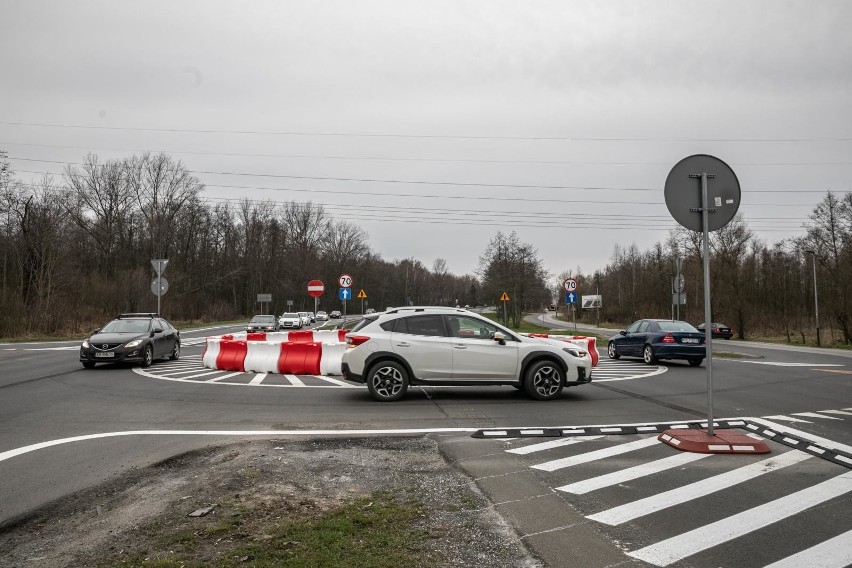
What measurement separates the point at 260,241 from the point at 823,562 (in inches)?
3189

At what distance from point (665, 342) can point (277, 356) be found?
38.9 ft

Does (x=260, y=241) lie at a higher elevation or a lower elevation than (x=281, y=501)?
higher

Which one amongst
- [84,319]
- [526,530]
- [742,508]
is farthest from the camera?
[84,319]

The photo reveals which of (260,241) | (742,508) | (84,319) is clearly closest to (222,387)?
(742,508)

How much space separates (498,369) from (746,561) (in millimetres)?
7079

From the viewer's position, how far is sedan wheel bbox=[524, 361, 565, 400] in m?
11.0

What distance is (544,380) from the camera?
1109 cm

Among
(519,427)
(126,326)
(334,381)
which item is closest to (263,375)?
(334,381)

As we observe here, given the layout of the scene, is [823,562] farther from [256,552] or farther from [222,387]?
[222,387]

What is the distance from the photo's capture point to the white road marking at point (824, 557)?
3.82 meters

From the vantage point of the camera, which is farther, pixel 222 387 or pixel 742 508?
pixel 222 387

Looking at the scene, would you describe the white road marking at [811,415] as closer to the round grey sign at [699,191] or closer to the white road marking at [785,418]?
the white road marking at [785,418]

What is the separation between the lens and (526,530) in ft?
14.3

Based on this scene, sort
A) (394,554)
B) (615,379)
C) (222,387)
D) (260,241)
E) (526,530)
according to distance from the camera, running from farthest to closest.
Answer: (260,241)
(615,379)
(222,387)
(526,530)
(394,554)
